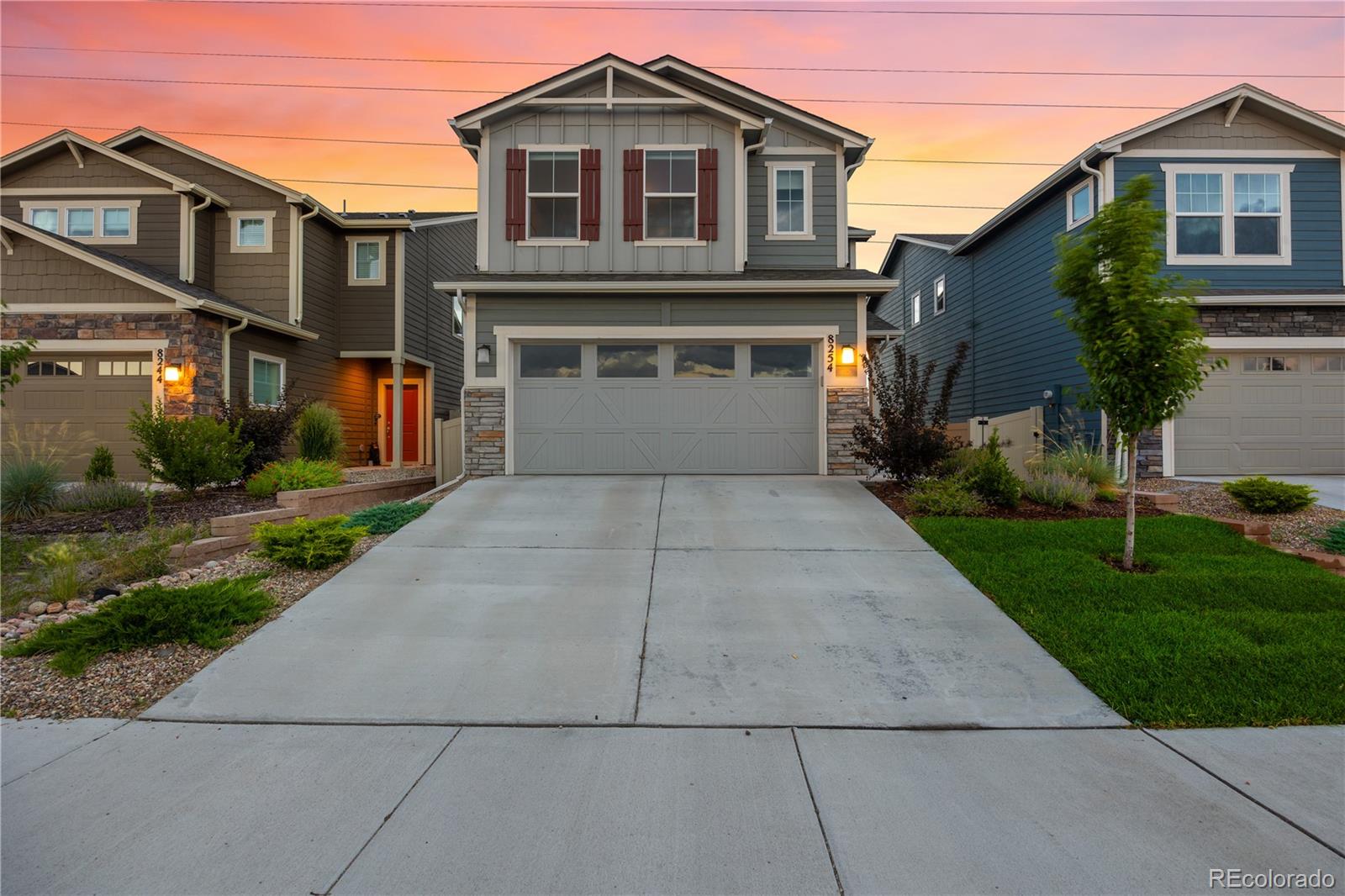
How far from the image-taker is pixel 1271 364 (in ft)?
37.5

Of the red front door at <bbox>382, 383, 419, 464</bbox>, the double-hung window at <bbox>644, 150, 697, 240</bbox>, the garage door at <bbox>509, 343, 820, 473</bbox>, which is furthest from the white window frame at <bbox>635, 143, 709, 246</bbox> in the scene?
the red front door at <bbox>382, 383, 419, 464</bbox>

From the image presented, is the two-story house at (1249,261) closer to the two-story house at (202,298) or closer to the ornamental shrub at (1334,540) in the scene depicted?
the ornamental shrub at (1334,540)

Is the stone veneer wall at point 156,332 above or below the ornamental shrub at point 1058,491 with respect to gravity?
above

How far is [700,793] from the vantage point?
2.84 metres

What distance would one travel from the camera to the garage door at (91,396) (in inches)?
464

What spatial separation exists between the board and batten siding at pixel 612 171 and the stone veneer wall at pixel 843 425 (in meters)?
2.91

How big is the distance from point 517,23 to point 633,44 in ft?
7.58

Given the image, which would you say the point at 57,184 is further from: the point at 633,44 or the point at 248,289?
the point at 633,44

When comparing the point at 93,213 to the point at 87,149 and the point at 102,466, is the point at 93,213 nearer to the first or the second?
the point at 87,149

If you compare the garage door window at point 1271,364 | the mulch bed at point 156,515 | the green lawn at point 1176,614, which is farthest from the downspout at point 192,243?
the garage door window at point 1271,364

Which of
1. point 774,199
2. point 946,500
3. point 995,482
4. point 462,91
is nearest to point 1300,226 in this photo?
point 995,482

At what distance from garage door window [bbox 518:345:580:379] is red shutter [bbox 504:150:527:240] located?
6.77ft

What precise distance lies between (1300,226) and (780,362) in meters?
9.97

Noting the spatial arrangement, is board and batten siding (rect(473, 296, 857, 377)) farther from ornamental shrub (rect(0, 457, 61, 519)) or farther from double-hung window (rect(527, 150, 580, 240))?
ornamental shrub (rect(0, 457, 61, 519))
